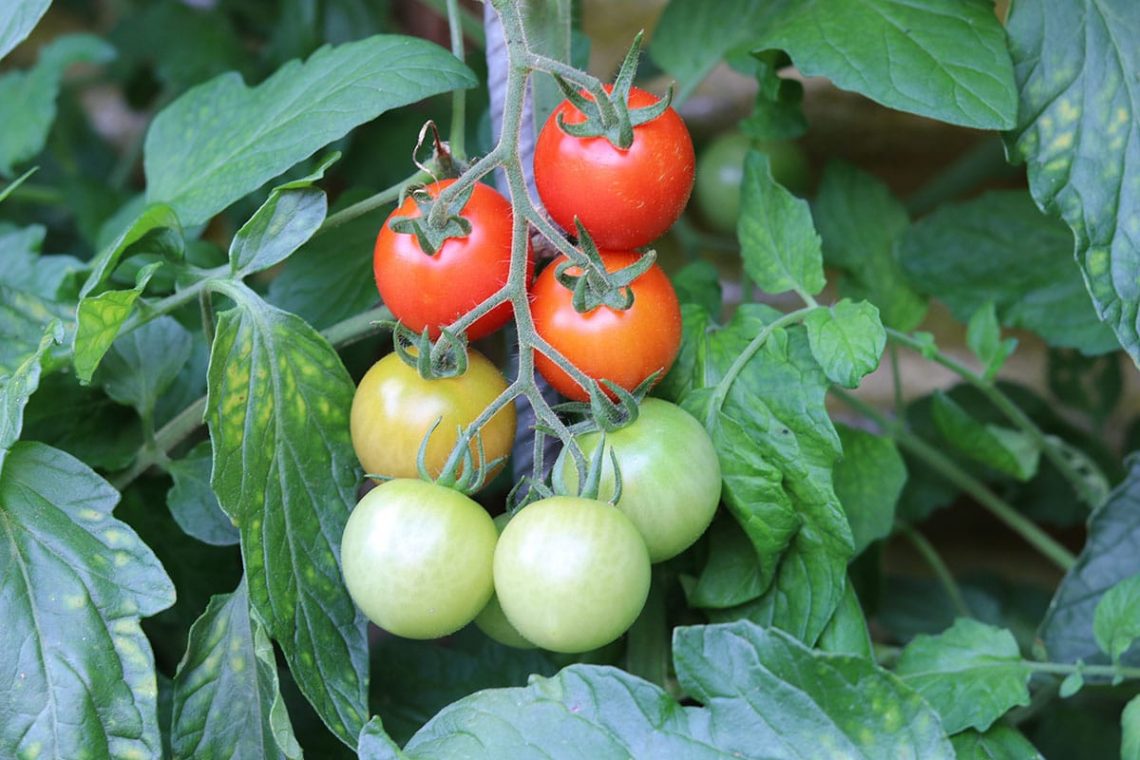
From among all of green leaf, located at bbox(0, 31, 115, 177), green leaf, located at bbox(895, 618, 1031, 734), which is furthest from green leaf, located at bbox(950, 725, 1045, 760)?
green leaf, located at bbox(0, 31, 115, 177)

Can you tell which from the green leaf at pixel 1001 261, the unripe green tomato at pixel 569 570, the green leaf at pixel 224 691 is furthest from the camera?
the green leaf at pixel 1001 261

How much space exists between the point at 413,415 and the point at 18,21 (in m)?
0.35

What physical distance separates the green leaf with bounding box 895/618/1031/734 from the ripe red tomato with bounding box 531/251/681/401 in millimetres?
251

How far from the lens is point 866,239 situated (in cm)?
95

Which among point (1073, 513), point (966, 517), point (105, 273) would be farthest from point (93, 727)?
point (966, 517)

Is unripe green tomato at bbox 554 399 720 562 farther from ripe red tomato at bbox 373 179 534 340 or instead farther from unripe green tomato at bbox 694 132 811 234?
unripe green tomato at bbox 694 132 811 234

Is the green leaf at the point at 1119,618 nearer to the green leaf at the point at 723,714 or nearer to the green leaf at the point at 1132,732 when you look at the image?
the green leaf at the point at 1132,732

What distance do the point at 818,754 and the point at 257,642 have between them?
0.29 meters

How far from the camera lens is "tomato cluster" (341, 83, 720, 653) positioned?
20.9 inches

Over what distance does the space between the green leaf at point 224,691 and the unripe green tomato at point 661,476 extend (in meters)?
0.22

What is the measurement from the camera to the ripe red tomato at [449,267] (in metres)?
0.58

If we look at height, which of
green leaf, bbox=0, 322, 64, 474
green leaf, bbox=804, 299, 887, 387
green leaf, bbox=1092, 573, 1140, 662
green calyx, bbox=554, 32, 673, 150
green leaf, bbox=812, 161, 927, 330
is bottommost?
green leaf, bbox=1092, 573, 1140, 662

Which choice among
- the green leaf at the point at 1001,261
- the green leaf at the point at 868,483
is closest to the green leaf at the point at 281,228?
the green leaf at the point at 868,483

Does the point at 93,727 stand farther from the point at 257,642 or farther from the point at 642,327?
the point at 642,327
